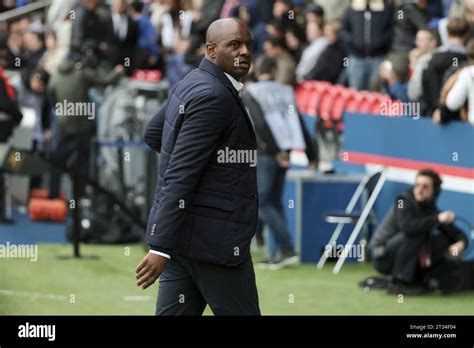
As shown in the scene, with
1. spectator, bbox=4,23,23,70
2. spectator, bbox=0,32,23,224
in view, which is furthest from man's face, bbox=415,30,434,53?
spectator, bbox=4,23,23,70

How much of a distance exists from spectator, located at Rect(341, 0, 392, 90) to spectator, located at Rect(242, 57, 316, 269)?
3.80 metres

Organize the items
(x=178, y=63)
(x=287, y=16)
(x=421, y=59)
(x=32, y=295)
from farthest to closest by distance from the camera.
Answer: (x=178, y=63) < (x=287, y=16) < (x=421, y=59) < (x=32, y=295)

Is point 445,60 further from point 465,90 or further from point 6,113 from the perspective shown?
point 6,113

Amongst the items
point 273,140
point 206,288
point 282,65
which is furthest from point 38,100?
point 206,288

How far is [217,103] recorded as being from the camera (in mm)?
7898

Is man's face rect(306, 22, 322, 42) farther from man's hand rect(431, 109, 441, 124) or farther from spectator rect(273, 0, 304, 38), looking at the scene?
man's hand rect(431, 109, 441, 124)

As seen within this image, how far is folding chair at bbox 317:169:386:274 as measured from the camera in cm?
1641

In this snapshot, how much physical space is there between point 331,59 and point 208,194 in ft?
43.4

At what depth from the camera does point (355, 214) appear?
16.5 metres

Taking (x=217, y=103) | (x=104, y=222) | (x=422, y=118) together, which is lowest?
(x=104, y=222)
